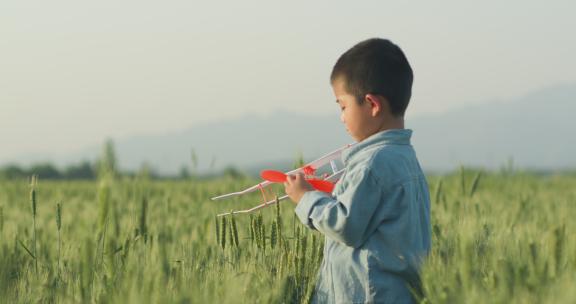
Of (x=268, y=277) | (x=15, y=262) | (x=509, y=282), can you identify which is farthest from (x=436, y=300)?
(x=15, y=262)

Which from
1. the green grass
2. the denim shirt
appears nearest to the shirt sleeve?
the denim shirt

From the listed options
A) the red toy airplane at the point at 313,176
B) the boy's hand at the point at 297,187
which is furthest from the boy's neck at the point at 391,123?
the boy's hand at the point at 297,187

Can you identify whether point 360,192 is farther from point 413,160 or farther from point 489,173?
point 489,173

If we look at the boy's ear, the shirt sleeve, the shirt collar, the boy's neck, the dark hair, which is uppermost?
the dark hair

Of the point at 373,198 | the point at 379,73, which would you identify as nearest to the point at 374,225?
the point at 373,198

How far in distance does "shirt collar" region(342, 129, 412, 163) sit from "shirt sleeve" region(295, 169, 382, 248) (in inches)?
3.8

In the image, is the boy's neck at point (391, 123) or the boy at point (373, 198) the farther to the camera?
the boy's neck at point (391, 123)

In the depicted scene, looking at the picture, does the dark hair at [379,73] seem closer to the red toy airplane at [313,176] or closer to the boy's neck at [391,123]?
the boy's neck at [391,123]

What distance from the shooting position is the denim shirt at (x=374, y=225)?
181 cm

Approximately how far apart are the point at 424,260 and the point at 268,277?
42 cm

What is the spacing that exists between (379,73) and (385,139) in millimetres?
181

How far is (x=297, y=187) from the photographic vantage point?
76.6 inches

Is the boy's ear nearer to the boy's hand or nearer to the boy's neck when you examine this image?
the boy's neck

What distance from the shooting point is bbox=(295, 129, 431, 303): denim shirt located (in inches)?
71.2
